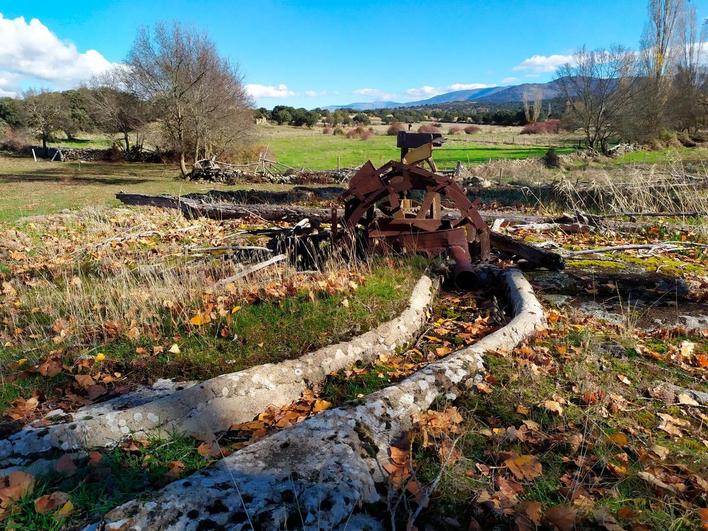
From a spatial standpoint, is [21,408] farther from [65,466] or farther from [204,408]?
[204,408]

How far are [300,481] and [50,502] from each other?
1239 mm

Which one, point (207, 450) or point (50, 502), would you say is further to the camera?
point (207, 450)

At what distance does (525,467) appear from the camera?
2963mm

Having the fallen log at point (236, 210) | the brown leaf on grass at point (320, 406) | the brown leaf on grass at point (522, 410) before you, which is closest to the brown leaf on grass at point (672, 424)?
the brown leaf on grass at point (522, 410)

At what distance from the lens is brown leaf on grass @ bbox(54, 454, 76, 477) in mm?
2672

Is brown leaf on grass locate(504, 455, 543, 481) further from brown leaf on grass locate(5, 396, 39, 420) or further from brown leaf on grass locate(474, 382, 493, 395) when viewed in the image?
brown leaf on grass locate(5, 396, 39, 420)

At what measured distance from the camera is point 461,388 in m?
3.93

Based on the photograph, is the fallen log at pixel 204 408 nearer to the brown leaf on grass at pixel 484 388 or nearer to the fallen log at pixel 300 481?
the fallen log at pixel 300 481

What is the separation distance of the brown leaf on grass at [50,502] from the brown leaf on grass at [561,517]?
Result: 2491mm

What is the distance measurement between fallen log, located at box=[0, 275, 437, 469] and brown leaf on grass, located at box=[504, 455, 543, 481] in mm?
1856

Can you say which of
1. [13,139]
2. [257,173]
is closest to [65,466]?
[257,173]

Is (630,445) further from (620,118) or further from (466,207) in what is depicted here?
(620,118)

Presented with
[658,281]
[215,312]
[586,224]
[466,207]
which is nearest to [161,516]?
[215,312]

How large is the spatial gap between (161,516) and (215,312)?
10.5 feet
